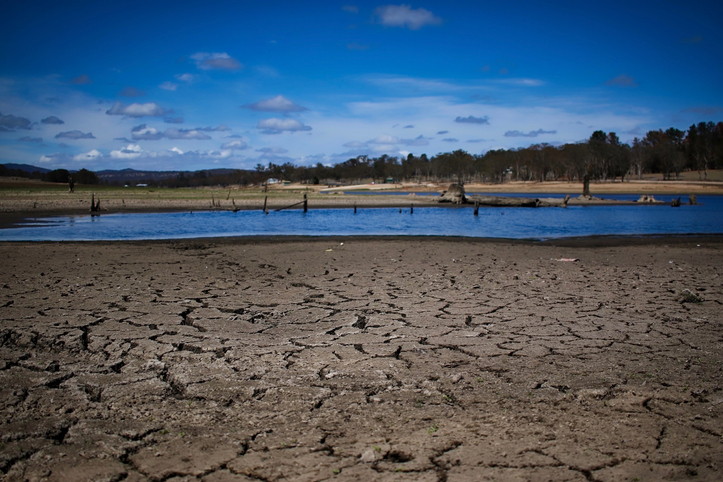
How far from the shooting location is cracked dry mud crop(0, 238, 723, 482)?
2.94 metres

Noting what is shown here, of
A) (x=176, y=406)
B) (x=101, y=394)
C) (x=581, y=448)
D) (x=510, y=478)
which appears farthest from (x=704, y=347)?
(x=101, y=394)

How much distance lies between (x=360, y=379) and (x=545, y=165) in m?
129

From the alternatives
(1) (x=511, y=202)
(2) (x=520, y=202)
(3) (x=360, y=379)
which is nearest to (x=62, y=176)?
(1) (x=511, y=202)

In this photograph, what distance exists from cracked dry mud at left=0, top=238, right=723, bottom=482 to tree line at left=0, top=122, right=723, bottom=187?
3216 inches

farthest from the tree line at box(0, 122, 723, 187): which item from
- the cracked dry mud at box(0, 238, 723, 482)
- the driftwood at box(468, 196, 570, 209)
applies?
the cracked dry mud at box(0, 238, 723, 482)

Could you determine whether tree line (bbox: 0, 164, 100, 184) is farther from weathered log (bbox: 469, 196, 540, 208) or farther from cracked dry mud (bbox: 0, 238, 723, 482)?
cracked dry mud (bbox: 0, 238, 723, 482)

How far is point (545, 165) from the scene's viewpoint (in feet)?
402

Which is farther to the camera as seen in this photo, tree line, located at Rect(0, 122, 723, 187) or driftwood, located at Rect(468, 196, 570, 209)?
tree line, located at Rect(0, 122, 723, 187)

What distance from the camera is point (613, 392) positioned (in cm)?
389

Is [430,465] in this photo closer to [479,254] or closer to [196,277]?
[196,277]

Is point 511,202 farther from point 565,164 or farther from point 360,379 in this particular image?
point 565,164

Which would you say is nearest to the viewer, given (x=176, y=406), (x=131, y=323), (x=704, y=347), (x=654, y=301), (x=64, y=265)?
(x=176, y=406)

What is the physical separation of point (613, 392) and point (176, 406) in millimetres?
3531

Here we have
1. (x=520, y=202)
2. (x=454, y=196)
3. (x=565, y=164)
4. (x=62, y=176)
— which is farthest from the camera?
(x=565, y=164)
